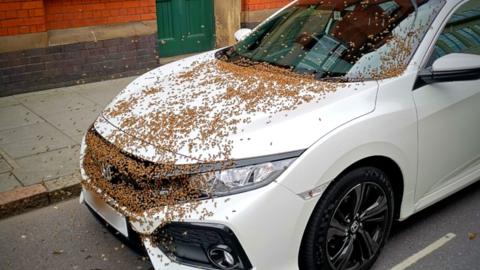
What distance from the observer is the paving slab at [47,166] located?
14.6ft

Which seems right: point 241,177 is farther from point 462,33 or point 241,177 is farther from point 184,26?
point 184,26

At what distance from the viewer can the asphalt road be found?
341 centimetres

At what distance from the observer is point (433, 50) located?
3.37 metres

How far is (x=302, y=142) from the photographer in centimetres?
273

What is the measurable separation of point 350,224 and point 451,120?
3.36ft

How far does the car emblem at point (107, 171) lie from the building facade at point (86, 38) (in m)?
4.08

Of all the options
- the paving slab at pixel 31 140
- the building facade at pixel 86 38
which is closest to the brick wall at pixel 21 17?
the building facade at pixel 86 38

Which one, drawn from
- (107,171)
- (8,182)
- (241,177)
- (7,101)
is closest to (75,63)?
(7,101)

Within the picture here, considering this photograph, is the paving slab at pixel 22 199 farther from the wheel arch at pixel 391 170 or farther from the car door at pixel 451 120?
the car door at pixel 451 120

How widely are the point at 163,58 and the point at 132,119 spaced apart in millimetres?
5168

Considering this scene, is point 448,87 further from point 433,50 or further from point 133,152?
point 133,152

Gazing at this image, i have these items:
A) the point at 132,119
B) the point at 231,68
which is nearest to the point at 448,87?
the point at 231,68

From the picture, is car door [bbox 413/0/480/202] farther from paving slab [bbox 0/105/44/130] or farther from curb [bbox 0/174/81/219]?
paving slab [bbox 0/105/44/130]

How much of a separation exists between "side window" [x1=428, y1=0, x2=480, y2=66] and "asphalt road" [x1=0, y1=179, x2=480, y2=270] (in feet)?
3.97
